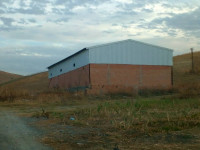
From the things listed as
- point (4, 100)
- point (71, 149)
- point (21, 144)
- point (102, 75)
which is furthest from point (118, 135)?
point (102, 75)

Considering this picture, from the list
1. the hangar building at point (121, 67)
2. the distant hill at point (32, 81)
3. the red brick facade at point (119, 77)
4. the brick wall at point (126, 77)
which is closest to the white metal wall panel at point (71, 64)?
the hangar building at point (121, 67)

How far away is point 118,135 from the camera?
24.6ft

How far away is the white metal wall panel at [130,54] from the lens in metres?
32.0

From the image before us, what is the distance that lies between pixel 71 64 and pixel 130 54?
8798 millimetres

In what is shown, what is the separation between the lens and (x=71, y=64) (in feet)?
125

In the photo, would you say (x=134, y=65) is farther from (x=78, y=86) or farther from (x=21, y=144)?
(x=21, y=144)

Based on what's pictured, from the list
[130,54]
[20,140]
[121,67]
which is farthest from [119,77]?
[20,140]

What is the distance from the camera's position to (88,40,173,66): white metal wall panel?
32000 mm

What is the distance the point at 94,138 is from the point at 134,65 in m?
27.1

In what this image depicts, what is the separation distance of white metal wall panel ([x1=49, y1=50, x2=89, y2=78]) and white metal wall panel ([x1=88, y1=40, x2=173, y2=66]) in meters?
1.41

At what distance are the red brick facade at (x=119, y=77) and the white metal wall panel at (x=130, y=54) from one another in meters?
0.57

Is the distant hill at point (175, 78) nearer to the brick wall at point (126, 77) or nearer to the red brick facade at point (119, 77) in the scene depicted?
the red brick facade at point (119, 77)

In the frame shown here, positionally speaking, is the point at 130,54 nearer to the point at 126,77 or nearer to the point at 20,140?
the point at 126,77

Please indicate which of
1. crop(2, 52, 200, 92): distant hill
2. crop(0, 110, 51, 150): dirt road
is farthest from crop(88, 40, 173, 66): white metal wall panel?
crop(0, 110, 51, 150): dirt road
